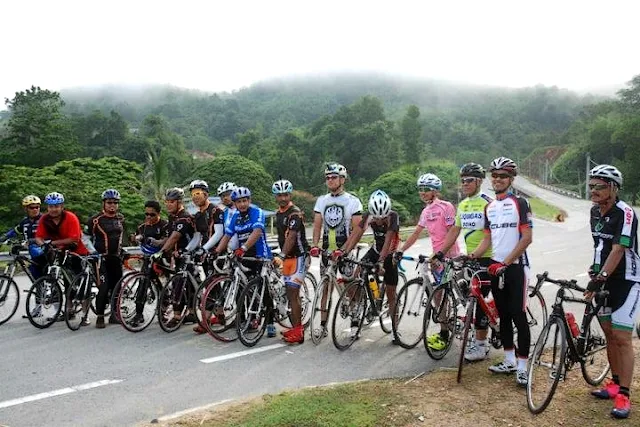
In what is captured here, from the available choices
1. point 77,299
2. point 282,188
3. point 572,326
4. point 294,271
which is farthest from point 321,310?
point 77,299

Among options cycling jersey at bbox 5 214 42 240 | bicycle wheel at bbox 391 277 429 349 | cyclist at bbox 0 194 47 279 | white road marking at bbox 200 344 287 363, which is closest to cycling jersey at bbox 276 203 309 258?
white road marking at bbox 200 344 287 363

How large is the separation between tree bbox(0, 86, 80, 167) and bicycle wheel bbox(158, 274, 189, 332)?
44655 millimetres

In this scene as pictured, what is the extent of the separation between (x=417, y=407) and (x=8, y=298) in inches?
260

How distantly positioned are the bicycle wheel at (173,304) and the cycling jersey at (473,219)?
389cm

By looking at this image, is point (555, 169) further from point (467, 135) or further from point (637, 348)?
point (637, 348)

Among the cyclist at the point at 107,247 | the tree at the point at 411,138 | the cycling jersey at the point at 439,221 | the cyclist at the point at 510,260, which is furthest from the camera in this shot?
the tree at the point at 411,138

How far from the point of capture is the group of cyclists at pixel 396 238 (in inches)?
191

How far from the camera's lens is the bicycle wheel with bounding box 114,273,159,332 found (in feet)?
25.6

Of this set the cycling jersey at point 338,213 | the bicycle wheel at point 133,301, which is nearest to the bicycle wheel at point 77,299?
the bicycle wheel at point 133,301

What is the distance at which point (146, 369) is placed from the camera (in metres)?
6.30

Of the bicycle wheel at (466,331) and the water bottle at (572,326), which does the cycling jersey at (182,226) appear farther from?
the water bottle at (572,326)

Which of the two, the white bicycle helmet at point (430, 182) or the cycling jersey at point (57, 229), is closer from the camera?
the white bicycle helmet at point (430, 182)

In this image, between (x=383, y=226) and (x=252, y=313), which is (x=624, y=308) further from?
(x=252, y=313)

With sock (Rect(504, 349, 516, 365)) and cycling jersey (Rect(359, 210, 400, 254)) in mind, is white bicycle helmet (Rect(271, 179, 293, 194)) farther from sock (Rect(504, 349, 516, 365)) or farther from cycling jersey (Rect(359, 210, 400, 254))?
sock (Rect(504, 349, 516, 365))
